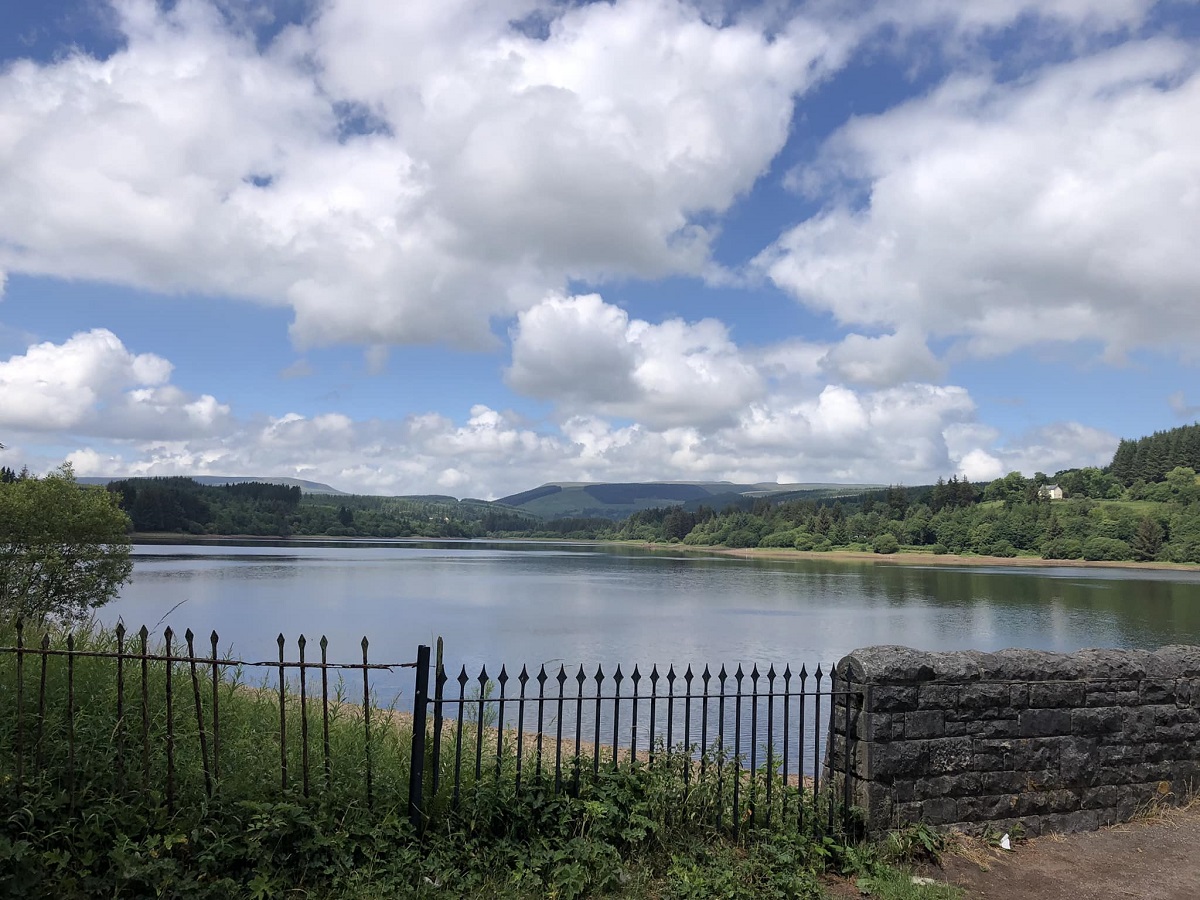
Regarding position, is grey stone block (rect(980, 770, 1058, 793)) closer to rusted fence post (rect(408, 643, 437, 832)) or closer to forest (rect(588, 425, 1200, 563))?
rusted fence post (rect(408, 643, 437, 832))

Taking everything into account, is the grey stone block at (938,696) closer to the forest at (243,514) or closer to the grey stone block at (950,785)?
the grey stone block at (950,785)

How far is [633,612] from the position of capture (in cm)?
4016

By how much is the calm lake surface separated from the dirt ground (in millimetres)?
13013

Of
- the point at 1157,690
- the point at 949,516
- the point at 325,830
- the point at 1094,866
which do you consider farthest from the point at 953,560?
the point at 325,830

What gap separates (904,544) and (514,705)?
119 meters

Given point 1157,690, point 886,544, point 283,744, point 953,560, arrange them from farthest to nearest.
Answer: point 886,544, point 953,560, point 1157,690, point 283,744

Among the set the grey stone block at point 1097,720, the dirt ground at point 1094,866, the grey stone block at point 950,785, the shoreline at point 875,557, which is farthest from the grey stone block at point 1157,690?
the shoreline at point 875,557

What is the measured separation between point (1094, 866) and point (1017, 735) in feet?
3.56

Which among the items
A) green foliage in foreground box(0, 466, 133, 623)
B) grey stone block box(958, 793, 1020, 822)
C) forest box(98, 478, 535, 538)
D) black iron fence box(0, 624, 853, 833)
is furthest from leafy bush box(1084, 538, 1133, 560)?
forest box(98, 478, 535, 538)

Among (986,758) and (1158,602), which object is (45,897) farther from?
(1158,602)

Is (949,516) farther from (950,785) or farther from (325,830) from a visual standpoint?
(325,830)

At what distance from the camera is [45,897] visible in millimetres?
4617

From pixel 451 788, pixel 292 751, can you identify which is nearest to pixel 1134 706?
pixel 451 788

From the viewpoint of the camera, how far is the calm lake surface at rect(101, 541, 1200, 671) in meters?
27.7
